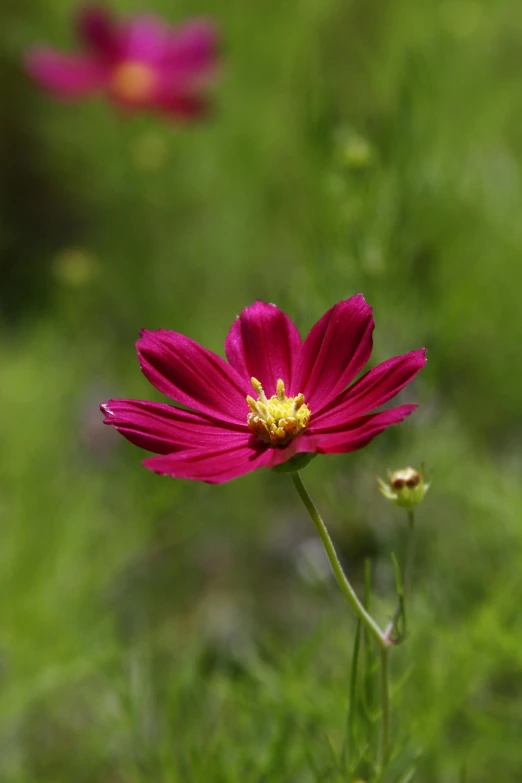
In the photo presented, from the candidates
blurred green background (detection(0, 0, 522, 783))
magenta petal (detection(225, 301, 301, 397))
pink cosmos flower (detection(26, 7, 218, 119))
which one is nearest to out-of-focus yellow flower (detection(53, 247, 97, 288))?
blurred green background (detection(0, 0, 522, 783))

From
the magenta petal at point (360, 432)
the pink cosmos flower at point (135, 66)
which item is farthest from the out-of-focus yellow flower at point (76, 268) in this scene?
the magenta petal at point (360, 432)

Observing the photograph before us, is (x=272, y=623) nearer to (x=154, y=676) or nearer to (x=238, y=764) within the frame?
(x=154, y=676)

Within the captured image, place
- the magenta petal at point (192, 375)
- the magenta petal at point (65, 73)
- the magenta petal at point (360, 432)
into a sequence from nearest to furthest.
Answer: the magenta petal at point (360, 432), the magenta petal at point (192, 375), the magenta petal at point (65, 73)

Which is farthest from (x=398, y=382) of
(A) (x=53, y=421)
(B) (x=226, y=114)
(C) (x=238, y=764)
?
(B) (x=226, y=114)

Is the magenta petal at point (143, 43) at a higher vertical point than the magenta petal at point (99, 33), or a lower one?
higher

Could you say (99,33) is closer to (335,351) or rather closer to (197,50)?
(197,50)

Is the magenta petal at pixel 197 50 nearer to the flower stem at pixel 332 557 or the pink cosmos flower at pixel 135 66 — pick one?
the pink cosmos flower at pixel 135 66
